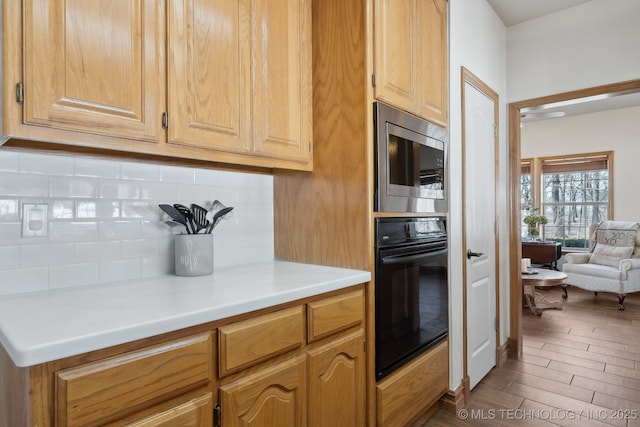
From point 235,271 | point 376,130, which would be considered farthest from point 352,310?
point 376,130

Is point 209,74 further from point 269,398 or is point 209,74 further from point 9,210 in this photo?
point 269,398

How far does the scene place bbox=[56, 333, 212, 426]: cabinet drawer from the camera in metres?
0.75

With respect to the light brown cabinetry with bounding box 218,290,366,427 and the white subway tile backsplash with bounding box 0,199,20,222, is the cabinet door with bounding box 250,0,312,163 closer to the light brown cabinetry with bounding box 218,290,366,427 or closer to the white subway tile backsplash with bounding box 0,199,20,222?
the light brown cabinetry with bounding box 218,290,366,427

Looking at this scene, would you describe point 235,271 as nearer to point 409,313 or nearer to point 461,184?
point 409,313

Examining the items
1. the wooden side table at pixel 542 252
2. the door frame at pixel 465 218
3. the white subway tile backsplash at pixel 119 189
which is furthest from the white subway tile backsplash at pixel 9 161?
the wooden side table at pixel 542 252

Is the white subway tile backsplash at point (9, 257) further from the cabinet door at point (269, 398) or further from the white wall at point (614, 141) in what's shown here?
the white wall at point (614, 141)

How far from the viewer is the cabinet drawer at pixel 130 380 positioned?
75cm

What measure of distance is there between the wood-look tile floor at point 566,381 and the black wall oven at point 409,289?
61cm

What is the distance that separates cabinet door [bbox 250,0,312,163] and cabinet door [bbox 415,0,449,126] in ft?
2.08

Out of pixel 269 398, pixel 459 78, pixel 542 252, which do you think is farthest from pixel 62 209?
pixel 542 252

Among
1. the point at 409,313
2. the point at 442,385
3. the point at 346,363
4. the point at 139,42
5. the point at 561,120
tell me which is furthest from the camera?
the point at 561,120

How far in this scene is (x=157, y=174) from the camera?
4.92ft

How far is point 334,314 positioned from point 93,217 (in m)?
0.97

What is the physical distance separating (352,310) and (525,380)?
6.07ft
